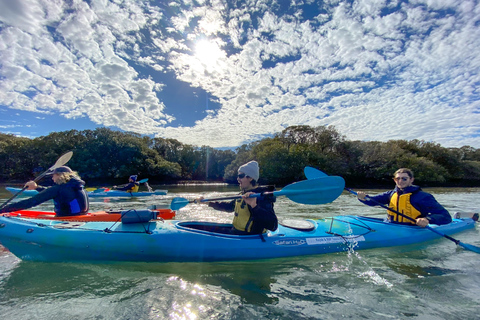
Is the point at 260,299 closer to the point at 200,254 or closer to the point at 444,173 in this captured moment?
the point at 200,254

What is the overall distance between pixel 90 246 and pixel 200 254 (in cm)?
158

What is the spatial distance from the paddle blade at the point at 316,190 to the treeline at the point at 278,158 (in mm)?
24546

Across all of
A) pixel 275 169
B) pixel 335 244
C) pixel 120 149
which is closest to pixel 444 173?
pixel 275 169

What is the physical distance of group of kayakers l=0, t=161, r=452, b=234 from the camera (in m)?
3.34

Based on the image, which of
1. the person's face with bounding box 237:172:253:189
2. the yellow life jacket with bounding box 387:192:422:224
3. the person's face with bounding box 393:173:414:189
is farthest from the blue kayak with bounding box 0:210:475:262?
the person's face with bounding box 393:173:414:189

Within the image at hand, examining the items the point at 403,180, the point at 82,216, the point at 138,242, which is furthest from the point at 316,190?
the point at 82,216

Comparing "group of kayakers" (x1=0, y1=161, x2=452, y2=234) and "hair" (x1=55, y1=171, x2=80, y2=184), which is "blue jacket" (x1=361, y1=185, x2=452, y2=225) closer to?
"group of kayakers" (x1=0, y1=161, x2=452, y2=234)

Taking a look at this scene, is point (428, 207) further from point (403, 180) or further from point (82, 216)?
point (82, 216)

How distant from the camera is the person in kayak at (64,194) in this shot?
3.63 metres

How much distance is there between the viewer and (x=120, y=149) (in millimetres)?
33562

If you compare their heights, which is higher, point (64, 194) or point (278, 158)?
point (278, 158)

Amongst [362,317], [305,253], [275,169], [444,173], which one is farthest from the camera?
[444,173]

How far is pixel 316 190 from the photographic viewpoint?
3959 mm

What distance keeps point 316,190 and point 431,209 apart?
194cm
